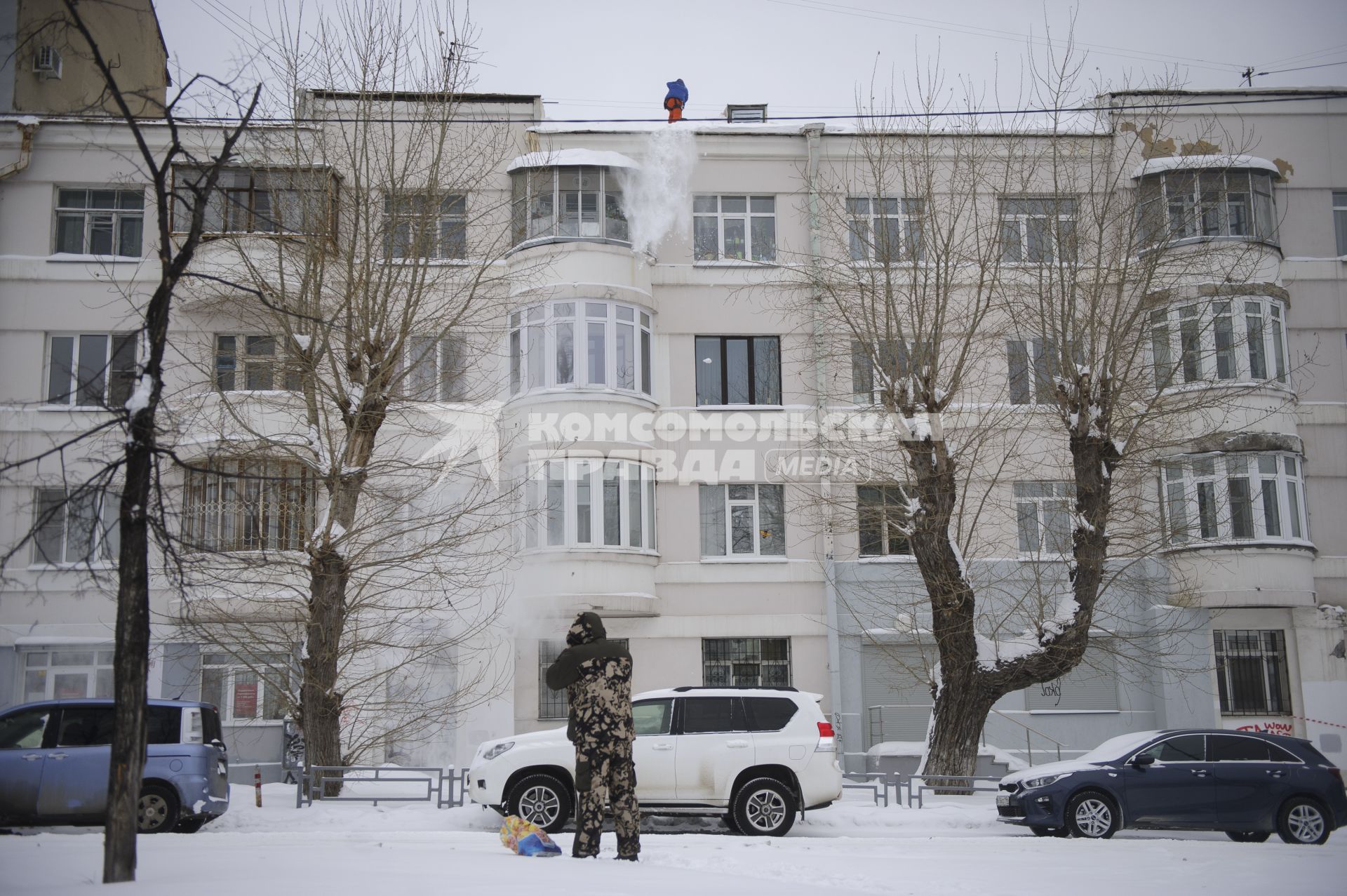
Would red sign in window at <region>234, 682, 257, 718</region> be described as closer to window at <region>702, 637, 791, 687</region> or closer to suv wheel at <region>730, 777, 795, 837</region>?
window at <region>702, 637, 791, 687</region>

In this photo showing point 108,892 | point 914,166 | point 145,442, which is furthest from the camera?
point 914,166

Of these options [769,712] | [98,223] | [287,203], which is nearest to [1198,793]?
[769,712]

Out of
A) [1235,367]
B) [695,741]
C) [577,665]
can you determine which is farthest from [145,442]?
[1235,367]

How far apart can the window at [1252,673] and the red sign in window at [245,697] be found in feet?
65.6

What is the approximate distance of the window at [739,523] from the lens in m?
25.3

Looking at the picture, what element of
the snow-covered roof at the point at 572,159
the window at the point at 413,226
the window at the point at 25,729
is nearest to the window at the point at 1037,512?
the snow-covered roof at the point at 572,159

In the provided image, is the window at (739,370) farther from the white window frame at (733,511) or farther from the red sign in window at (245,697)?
the red sign in window at (245,697)

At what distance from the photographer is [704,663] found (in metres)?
24.8

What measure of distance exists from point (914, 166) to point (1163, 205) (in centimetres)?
435

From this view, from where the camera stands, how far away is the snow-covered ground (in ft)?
26.1

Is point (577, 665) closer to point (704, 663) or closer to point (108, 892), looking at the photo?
point (108, 892)

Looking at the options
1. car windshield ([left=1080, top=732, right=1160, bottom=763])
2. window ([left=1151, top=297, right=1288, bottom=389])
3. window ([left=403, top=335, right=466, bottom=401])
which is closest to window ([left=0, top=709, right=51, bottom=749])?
window ([left=403, top=335, right=466, bottom=401])

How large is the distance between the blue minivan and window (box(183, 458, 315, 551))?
2893 millimetres

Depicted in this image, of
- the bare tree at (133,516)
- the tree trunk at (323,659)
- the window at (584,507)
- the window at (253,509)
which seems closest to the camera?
the bare tree at (133,516)
